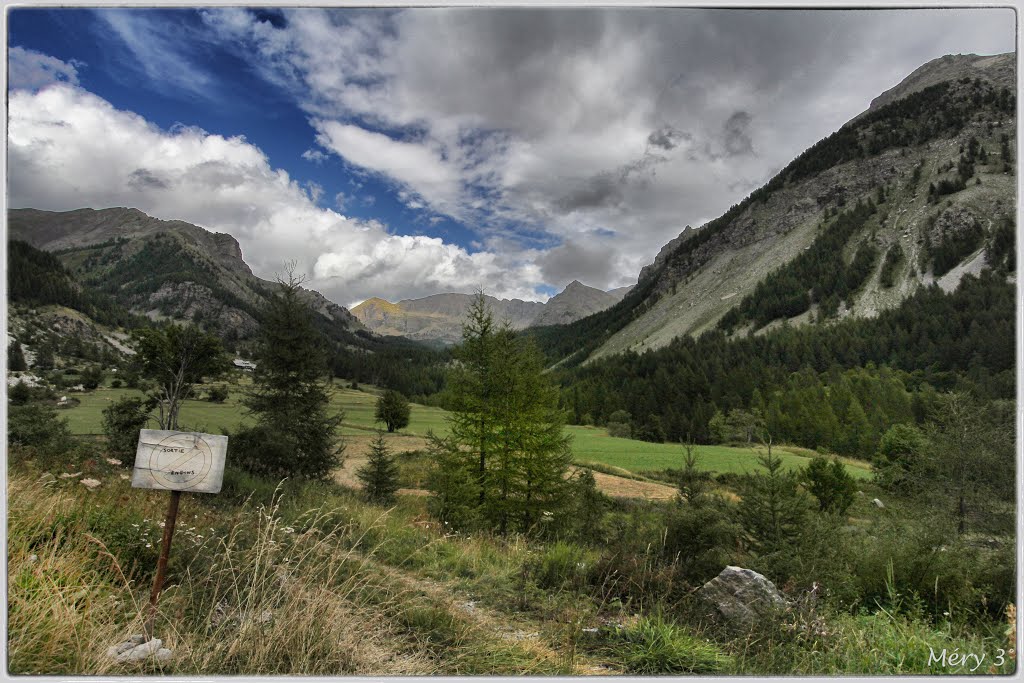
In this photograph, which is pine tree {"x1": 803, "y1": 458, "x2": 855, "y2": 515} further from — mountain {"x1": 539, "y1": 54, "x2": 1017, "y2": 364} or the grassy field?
mountain {"x1": 539, "y1": 54, "x2": 1017, "y2": 364}

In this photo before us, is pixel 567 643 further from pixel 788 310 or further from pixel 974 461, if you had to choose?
pixel 788 310

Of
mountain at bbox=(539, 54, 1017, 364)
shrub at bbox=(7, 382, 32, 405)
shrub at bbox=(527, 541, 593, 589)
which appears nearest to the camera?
shrub at bbox=(527, 541, 593, 589)

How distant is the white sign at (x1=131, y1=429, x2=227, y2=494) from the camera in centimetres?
238

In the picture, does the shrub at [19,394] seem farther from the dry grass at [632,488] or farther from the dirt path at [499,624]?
the dry grass at [632,488]

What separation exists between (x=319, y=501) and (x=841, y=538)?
8726 millimetres

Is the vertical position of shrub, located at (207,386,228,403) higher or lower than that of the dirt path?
higher

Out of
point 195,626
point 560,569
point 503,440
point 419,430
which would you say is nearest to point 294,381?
point 503,440

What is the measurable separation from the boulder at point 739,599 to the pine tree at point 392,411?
46.3 metres

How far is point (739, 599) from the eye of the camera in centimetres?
396

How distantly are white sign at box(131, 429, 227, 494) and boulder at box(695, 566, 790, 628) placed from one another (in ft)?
14.1

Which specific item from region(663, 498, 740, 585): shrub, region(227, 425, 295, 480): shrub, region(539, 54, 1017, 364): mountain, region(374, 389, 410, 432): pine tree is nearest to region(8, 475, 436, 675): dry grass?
region(663, 498, 740, 585): shrub

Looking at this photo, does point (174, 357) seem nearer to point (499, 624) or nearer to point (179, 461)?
point (179, 461)

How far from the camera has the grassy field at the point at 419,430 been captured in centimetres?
1562

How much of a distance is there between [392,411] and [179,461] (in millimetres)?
47460
